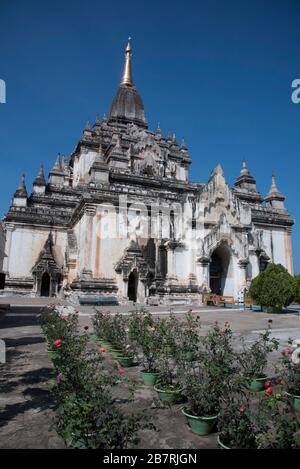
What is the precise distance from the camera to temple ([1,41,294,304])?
23047 mm

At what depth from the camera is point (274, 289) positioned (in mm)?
19500

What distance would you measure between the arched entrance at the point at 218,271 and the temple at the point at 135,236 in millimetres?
80

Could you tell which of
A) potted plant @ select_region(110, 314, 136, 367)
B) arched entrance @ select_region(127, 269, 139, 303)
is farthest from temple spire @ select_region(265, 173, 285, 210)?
potted plant @ select_region(110, 314, 136, 367)

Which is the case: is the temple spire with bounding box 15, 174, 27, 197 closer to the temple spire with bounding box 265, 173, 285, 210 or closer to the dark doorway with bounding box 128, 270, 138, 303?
the dark doorway with bounding box 128, 270, 138, 303

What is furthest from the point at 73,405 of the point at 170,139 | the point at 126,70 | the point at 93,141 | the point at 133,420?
the point at 126,70

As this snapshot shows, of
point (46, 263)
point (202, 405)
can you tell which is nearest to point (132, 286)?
point (46, 263)

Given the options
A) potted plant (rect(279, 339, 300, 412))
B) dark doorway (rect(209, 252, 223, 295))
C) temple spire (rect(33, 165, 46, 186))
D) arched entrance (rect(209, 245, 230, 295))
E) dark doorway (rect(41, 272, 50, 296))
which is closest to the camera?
potted plant (rect(279, 339, 300, 412))

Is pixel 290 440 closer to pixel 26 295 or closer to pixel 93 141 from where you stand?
pixel 26 295

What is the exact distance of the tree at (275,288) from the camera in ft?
63.4

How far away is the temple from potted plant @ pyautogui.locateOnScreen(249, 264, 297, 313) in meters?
4.76

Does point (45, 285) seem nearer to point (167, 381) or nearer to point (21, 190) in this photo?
point (21, 190)

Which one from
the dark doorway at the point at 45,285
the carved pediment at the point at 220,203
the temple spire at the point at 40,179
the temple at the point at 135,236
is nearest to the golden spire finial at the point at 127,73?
the temple at the point at 135,236

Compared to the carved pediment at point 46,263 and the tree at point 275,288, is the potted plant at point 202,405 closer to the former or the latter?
the tree at point 275,288

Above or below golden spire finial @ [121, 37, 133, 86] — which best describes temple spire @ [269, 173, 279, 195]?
below
